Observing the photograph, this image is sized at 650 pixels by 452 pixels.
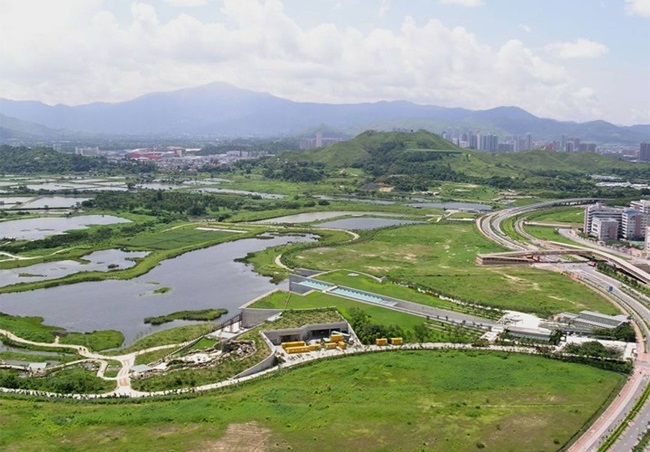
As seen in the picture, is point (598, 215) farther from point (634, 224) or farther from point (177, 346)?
point (177, 346)

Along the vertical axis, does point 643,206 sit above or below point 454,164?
below

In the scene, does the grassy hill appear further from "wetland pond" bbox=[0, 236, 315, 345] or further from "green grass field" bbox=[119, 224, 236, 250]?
"wetland pond" bbox=[0, 236, 315, 345]

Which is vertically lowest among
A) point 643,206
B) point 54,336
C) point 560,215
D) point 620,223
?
point 54,336

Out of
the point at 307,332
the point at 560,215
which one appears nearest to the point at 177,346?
the point at 307,332

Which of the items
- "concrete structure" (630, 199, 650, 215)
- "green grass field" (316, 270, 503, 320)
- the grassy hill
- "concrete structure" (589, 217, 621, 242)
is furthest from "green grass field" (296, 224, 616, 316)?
the grassy hill

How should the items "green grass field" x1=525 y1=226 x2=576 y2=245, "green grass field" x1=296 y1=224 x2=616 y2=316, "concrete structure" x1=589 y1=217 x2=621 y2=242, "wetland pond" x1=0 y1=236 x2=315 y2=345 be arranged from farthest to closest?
"green grass field" x1=525 y1=226 x2=576 y2=245 < "concrete structure" x1=589 y1=217 x2=621 y2=242 < "green grass field" x1=296 y1=224 x2=616 y2=316 < "wetland pond" x1=0 y1=236 x2=315 y2=345

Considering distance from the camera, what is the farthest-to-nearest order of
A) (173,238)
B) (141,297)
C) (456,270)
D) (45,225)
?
(45,225), (173,238), (456,270), (141,297)

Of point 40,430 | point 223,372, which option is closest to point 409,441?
point 223,372
